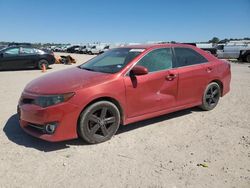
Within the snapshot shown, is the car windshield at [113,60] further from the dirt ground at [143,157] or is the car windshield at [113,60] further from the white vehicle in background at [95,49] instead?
the white vehicle in background at [95,49]

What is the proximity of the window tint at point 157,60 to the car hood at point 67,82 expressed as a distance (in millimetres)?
839

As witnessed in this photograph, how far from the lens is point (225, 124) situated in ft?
18.0

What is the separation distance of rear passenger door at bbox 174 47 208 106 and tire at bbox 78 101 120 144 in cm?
158

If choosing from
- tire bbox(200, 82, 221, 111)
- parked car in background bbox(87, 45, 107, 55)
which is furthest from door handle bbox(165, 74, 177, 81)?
parked car in background bbox(87, 45, 107, 55)

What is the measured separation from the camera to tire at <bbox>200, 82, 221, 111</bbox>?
6.23 meters

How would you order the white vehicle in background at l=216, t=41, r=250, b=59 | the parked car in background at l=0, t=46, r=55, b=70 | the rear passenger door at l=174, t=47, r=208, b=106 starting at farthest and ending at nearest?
the white vehicle in background at l=216, t=41, r=250, b=59, the parked car in background at l=0, t=46, r=55, b=70, the rear passenger door at l=174, t=47, r=208, b=106

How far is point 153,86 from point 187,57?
1337mm

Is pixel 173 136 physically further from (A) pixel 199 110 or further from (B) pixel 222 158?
(A) pixel 199 110

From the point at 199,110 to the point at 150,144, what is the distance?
7.87 ft

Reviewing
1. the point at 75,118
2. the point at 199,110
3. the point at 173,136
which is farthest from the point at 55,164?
the point at 199,110

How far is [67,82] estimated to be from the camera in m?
4.57

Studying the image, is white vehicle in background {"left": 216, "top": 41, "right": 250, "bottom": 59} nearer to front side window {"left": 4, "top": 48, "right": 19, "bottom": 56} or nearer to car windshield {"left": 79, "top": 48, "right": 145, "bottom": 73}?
front side window {"left": 4, "top": 48, "right": 19, "bottom": 56}

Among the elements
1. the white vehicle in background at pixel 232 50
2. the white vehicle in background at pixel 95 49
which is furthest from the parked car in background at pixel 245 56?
the white vehicle in background at pixel 95 49

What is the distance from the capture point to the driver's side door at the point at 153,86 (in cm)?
482
